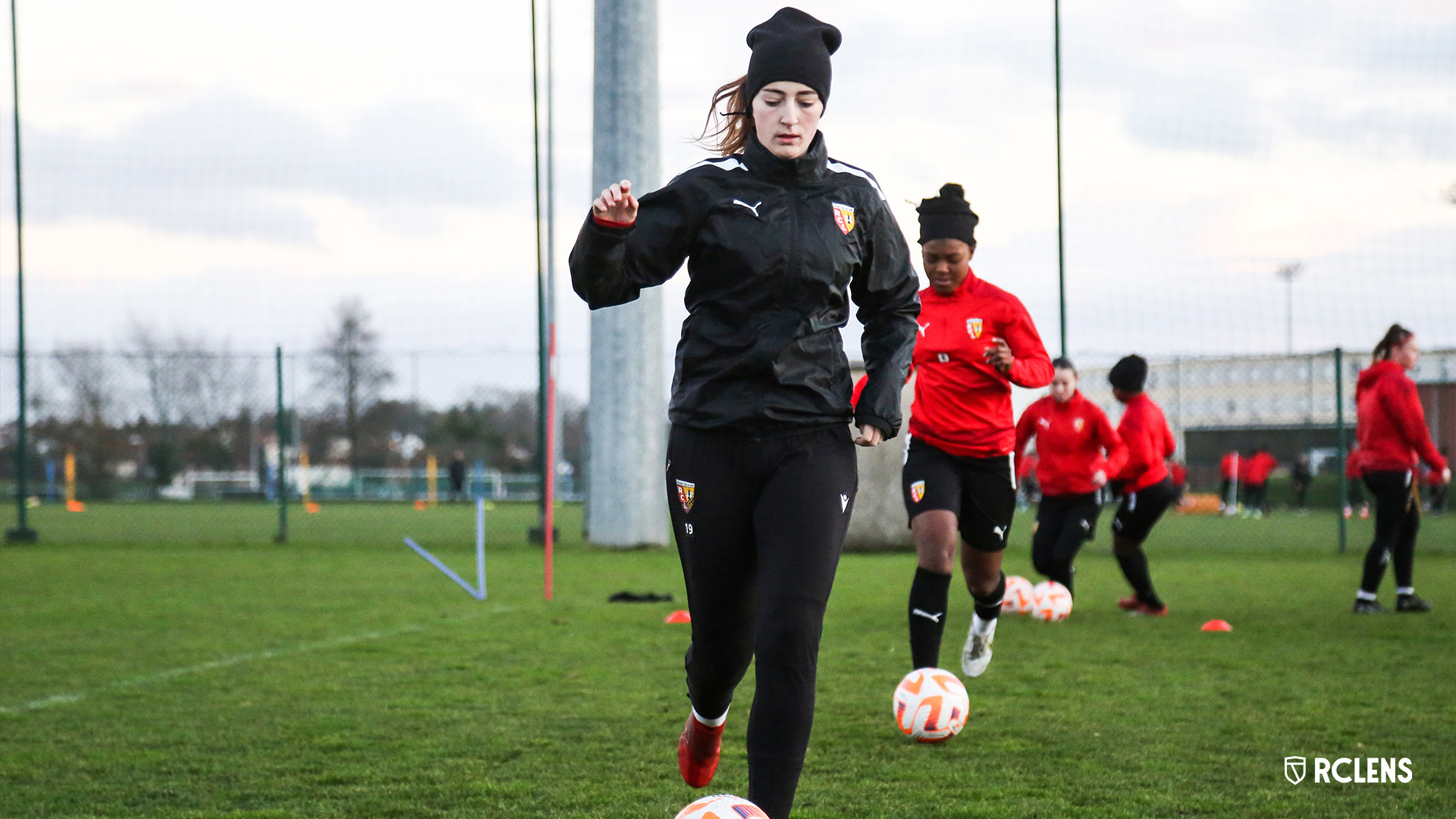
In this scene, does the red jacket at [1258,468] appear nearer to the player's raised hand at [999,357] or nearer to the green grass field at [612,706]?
the green grass field at [612,706]

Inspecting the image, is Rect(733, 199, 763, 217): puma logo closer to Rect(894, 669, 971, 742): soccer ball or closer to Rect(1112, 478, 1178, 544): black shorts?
Rect(894, 669, 971, 742): soccer ball

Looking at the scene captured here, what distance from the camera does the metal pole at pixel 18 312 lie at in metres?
18.9

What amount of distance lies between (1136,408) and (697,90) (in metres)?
8.02

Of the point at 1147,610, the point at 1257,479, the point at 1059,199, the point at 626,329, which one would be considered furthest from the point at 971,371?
the point at 1257,479

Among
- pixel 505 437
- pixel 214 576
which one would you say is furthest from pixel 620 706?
pixel 505 437

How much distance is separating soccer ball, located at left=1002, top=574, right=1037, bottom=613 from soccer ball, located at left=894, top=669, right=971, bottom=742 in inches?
175

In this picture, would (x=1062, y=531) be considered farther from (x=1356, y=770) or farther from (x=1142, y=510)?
(x=1356, y=770)

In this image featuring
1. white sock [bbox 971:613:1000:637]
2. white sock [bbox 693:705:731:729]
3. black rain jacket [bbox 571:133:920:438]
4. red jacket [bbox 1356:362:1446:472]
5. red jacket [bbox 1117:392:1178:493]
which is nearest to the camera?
black rain jacket [bbox 571:133:920:438]

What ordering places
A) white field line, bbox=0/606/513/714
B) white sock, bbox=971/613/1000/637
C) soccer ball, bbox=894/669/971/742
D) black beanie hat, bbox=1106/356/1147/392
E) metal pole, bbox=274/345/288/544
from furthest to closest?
metal pole, bbox=274/345/288/544 → black beanie hat, bbox=1106/356/1147/392 → white sock, bbox=971/613/1000/637 → white field line, bbox=0/606/513/714 → soccer ball, bbox=894/669/971/742

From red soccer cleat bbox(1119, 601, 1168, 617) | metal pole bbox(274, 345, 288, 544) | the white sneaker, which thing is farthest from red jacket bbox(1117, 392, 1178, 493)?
metal pole bbox(274, 345, 288, 544)

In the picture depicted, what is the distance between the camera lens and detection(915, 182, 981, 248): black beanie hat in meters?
6.26

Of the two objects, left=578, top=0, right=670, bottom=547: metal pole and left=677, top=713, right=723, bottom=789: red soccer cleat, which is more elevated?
left=578, top=0, right=670, bottom=547: metal pole

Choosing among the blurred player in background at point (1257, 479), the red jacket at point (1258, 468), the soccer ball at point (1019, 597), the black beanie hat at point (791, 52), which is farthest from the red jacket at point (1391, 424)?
the red jacket at point (1258, 468)

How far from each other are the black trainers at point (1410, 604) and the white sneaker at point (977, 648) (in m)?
4.68
